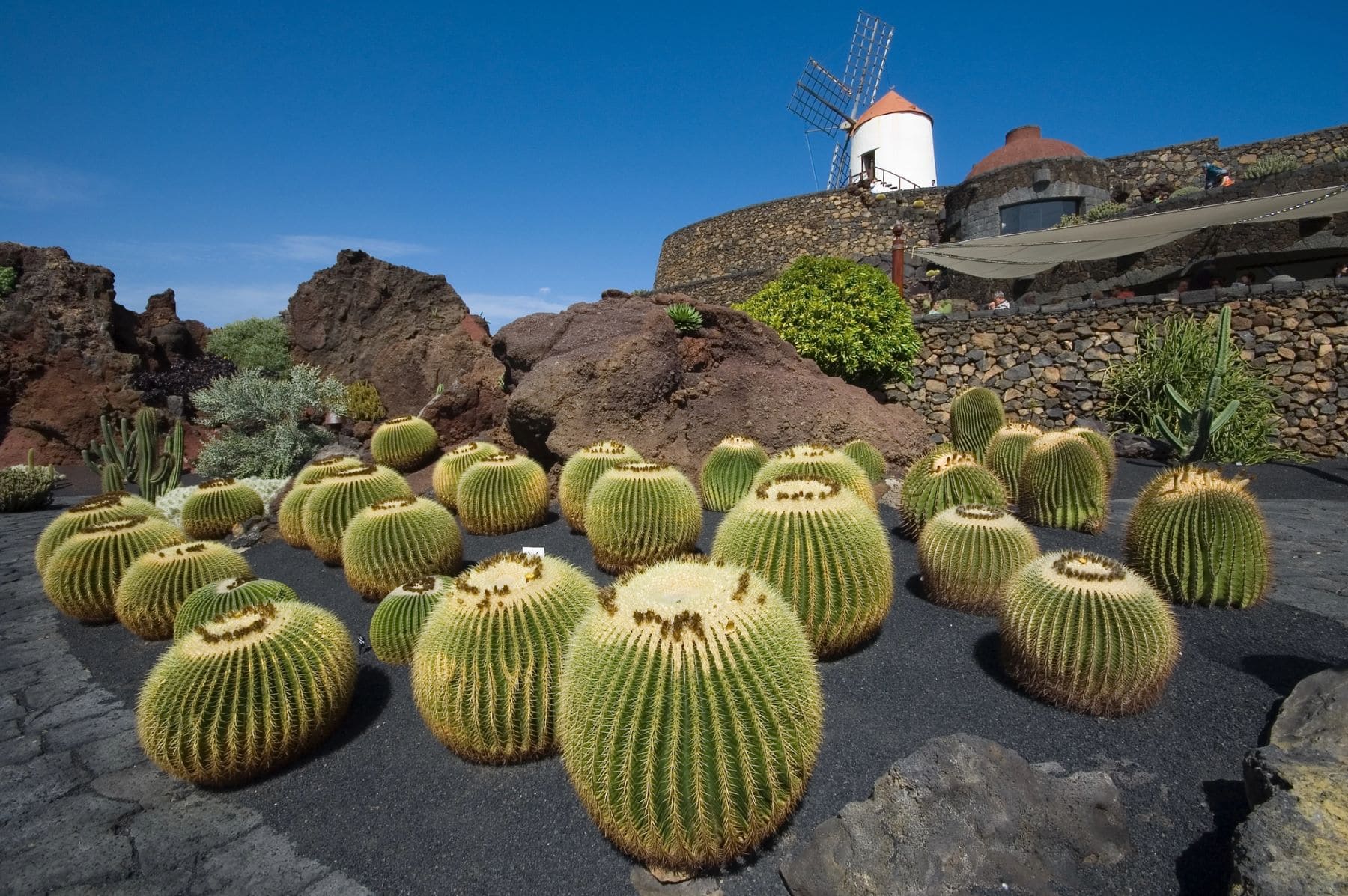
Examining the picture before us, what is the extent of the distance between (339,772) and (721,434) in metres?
5.47

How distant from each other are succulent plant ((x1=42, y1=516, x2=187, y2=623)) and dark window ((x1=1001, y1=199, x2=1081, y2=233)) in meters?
20.6

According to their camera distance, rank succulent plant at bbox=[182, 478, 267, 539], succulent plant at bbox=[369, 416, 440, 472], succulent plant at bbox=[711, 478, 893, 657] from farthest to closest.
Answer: succulent plant at bbox=[369, 416, 440, 472] < succulent plant at bbox=[182, 478, 267, 539] < succulent plant at bbox=[711, 478, 893, 657]

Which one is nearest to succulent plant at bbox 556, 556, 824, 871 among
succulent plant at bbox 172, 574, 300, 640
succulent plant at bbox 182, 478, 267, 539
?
succulent plant at bbox 172, 574, 300, 640

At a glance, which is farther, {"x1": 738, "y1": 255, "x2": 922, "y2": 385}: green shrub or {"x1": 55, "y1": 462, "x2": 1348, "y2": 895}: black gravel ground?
{"x1": 738, "y1": 255, "x2": 922, "y2": 385}: green shrub

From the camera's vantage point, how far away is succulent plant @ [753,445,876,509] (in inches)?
201

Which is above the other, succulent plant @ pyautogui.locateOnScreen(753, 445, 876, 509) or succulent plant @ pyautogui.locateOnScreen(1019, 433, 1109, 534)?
succulent plant @ pyautogui.locateOnScreen(753, 445, 876, 509)

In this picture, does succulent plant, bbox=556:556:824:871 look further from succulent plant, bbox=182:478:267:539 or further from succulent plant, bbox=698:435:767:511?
succulent plant, bbox=182:478:267:539

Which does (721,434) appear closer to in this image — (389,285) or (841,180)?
(389,285)

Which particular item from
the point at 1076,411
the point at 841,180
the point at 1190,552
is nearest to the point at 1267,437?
the point at 1076,411

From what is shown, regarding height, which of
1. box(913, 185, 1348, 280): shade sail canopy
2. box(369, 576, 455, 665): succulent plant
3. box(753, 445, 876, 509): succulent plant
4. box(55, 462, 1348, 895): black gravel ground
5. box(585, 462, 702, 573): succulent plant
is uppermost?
box(913, 185, 1348, 280): shade sail canopy

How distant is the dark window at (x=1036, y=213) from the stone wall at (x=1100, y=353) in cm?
895

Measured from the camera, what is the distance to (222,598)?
429cm

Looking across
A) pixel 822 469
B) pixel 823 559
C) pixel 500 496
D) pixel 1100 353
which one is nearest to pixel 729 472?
pixel 822 469

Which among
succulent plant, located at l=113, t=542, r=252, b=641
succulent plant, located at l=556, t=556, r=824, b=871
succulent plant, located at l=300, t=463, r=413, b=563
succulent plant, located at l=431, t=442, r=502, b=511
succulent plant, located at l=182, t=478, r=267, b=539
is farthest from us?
succulent plant, located at l=431, t=442, r=502, b=511
